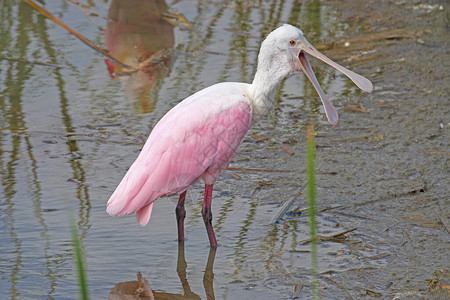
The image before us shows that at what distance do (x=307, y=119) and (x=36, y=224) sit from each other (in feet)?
7.68

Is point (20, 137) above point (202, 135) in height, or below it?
below

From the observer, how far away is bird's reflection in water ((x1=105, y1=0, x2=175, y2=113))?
6562 mm

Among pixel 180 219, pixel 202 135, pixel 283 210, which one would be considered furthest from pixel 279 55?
pixel 180 219

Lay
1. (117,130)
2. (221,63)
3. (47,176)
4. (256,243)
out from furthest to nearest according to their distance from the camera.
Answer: (221,63) → (117,130) → (47,176) → (256,243)

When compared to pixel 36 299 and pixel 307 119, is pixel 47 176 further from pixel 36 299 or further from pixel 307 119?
pixel 307 119

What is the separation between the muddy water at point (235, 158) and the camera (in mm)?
3816

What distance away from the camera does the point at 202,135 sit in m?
3.96

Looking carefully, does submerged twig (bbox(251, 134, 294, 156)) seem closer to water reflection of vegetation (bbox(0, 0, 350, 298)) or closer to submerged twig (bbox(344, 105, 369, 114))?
water reflection of vegetation (bbox(0, 0, 350, 298))

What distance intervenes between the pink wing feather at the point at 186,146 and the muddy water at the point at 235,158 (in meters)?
0.37

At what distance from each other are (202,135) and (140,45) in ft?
13.0

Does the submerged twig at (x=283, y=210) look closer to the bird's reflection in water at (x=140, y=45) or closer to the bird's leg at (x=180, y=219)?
the bird's leg at (x=180, y=219)

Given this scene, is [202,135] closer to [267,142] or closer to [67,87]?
[267,142]

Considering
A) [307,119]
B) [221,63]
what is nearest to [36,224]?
[307,119]

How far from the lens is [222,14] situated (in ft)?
28.9
